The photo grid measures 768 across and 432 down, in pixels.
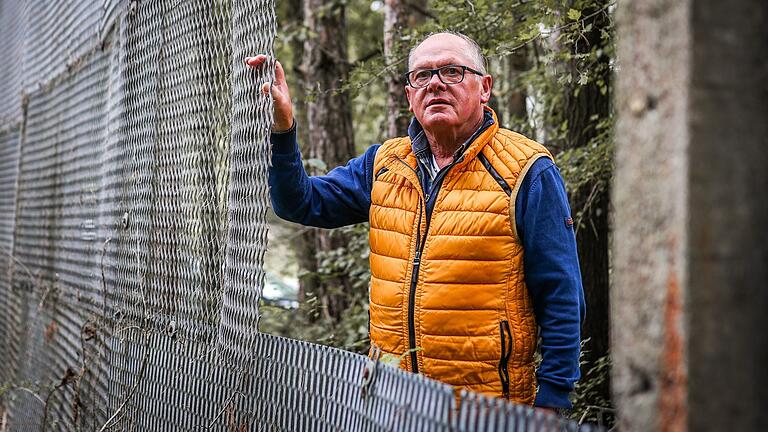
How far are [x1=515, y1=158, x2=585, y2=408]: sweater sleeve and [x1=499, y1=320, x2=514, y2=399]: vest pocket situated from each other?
132 mm

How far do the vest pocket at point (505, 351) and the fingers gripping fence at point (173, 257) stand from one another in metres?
0.66

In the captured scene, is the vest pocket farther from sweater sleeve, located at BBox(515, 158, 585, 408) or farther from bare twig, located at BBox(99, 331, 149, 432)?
bare twig, located at BBox(99, 331, 149, 432)

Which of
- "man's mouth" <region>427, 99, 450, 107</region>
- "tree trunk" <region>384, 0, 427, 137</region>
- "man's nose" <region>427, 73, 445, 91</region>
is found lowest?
"man's mouth" <region>427, 99, 450, 107</region>

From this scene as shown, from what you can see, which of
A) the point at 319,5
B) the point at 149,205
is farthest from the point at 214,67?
the point at 319,5

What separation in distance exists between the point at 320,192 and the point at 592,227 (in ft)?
9.20

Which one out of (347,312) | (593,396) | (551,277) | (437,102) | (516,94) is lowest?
(593,396)

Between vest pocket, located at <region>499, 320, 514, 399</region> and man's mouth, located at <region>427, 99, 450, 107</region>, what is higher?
man's mouth, located at <region>427, 99, 450, 107</region>

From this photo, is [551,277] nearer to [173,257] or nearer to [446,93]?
[446,93]

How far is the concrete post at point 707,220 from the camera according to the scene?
49.6 inches

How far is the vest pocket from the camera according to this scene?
274 centimetres

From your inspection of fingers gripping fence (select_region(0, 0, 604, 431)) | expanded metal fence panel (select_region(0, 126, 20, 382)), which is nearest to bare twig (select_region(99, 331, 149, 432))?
fingers gripping fence (select_region(0, 0, 604, 431))

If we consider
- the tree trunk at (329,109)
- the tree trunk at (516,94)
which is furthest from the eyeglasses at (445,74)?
the tree trunk at (329,109)

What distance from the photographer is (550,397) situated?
276cm

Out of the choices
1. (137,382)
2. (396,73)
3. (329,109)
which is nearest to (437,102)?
(137,382)
